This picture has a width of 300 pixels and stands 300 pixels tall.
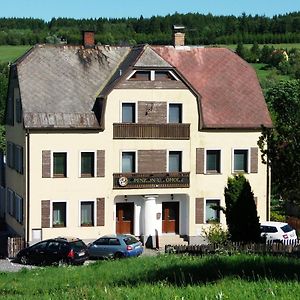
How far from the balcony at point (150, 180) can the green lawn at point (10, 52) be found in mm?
109176

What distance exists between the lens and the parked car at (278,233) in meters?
40.1

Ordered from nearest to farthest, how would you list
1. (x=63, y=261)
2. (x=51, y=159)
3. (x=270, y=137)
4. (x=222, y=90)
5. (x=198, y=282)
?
(x=198, y=282) < (x=270, y=137) < (x=63, y=261) < (x=51, y=159) < (x=222, y=90)

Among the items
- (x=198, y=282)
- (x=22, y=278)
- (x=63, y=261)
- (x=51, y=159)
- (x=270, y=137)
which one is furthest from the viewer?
(x=51, y=159)

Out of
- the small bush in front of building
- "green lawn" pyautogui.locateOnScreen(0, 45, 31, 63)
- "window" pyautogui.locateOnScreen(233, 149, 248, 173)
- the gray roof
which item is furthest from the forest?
the small bush in front of building

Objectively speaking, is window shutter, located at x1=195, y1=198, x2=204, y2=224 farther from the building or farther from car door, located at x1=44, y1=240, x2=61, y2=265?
car door, located at x1=44, y1=240, x2=61, y2=265

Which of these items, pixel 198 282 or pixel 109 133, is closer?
pixel 198 282

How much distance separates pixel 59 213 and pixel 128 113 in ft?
19.9

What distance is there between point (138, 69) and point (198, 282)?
79.5 feet

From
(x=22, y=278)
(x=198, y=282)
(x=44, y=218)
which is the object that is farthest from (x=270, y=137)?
(x=44, y=218)

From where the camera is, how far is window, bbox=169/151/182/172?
141ft

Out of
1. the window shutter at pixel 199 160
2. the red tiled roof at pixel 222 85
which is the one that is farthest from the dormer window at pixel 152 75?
the window shutter at pixel 199 160

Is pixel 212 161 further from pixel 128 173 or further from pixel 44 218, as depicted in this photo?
pixel 44 218

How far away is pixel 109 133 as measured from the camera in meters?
41.8

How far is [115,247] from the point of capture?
37938 millimetres
